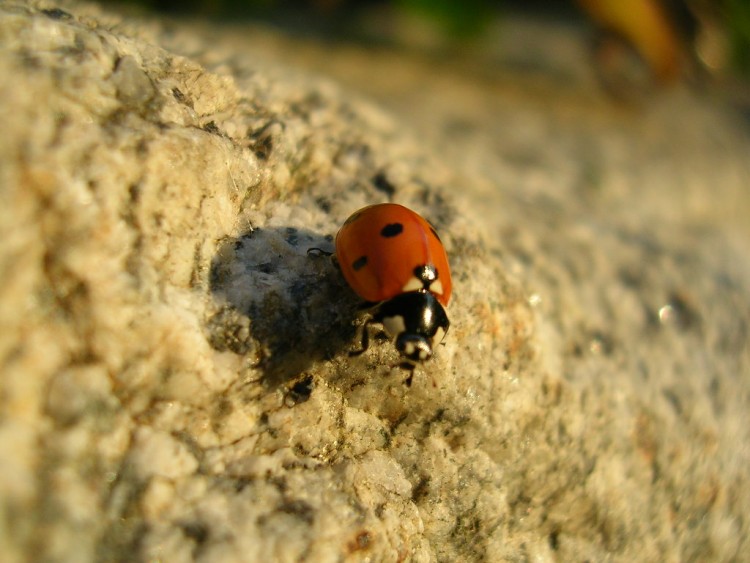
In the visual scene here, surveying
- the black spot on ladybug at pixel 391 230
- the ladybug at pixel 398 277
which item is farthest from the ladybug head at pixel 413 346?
the black spot on ladybug at pixel 391 230

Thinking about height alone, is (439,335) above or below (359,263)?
below

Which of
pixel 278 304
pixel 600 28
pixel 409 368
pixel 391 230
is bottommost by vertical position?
pixel 409 368

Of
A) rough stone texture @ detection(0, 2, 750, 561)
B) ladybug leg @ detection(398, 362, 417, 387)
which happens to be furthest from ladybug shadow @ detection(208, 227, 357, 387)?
ladybug leg @ detection(398, 362, 417, 387)

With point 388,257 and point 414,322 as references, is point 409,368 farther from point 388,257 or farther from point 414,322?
point 388,257

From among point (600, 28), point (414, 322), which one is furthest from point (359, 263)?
point (600, 28)

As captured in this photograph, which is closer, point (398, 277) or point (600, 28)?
point (398, 277)

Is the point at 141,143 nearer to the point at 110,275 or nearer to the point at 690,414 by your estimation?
the point at 110,275

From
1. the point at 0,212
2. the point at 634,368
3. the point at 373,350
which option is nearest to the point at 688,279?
the point at 634,368
